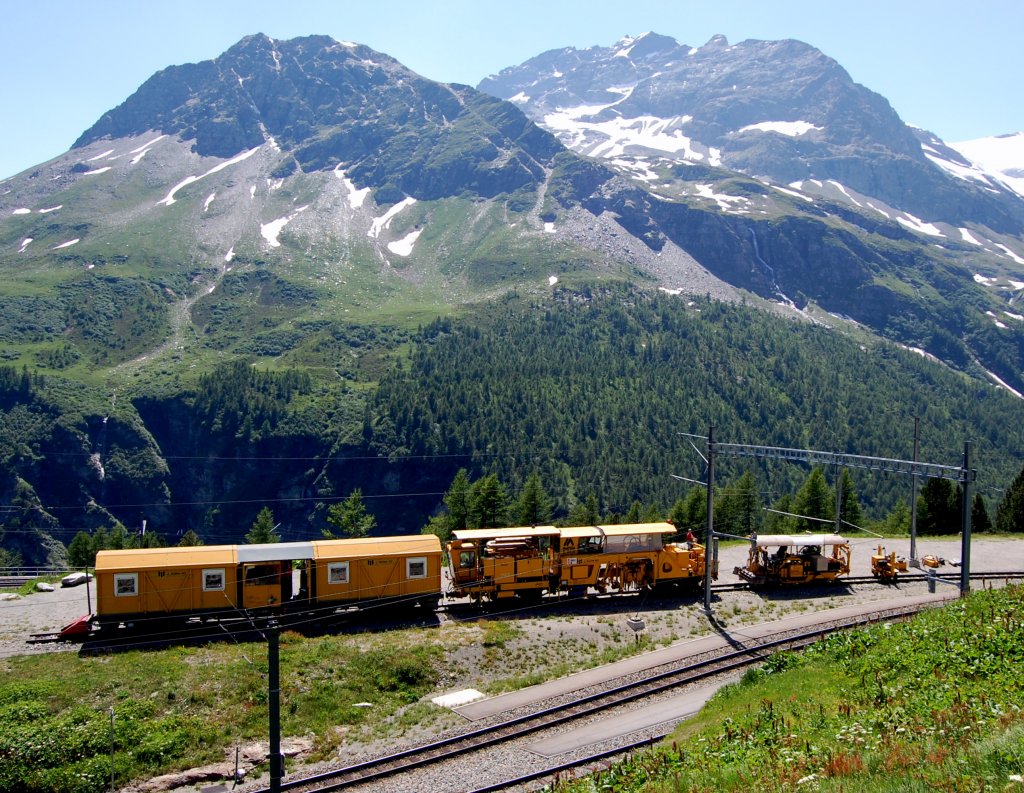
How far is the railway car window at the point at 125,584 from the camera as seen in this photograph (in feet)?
117

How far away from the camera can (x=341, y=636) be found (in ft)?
117

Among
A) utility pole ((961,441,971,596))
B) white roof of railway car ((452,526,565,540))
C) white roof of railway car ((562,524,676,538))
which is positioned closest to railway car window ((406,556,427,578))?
white roof of railway car ((452,526,565,540))

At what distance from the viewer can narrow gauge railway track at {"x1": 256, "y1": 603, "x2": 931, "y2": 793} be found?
23.5 m

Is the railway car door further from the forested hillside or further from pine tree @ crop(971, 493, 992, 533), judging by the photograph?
the forested hillside

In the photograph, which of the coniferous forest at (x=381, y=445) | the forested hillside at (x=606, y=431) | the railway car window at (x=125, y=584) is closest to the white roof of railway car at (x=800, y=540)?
the railway car window at (x=125, y=584)

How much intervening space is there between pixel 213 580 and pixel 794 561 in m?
32.3

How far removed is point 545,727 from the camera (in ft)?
87.2

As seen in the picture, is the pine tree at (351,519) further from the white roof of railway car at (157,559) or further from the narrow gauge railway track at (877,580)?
the narrow gauge railway track at (877,580)

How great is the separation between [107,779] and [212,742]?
330 cm

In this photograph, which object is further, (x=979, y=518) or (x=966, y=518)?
(x=979, y=518)

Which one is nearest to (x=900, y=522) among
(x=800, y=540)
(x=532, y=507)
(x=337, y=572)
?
(x=532, y=507)

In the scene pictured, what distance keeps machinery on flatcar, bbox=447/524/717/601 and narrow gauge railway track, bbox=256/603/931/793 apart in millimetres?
8913

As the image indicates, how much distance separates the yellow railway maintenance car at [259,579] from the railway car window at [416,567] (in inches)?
2.1

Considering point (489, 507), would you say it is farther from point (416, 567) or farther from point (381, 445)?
point (381, 445)
